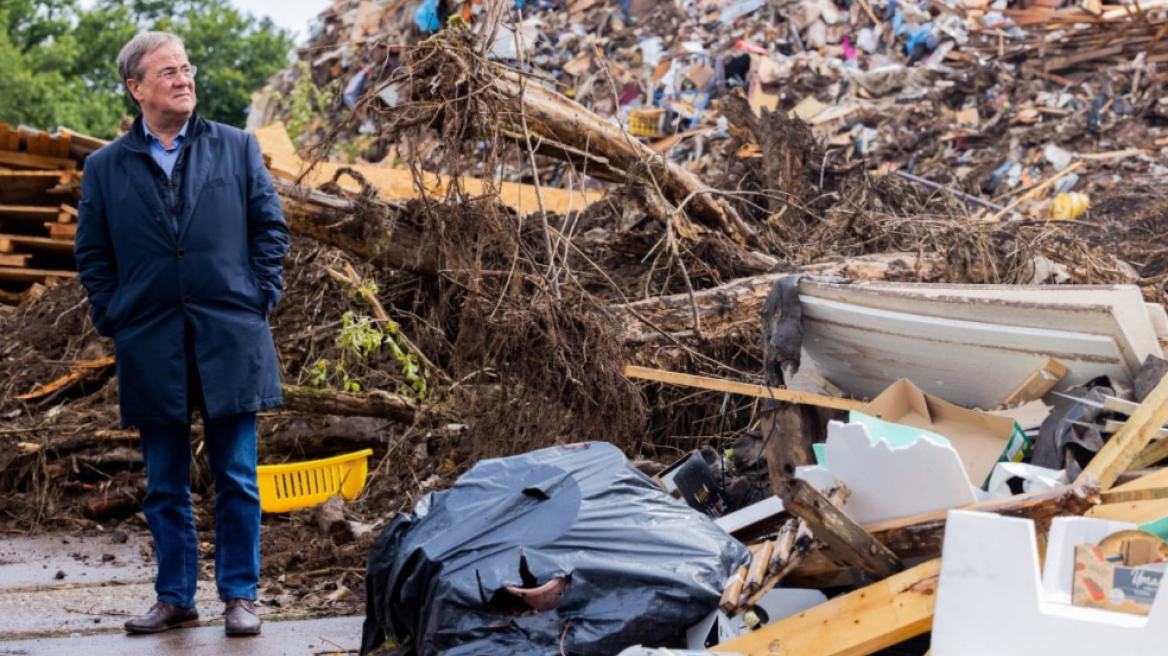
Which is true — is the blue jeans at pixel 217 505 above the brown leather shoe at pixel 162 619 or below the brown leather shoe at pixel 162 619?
above

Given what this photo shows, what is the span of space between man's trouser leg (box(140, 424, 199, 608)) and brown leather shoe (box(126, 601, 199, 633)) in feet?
0.07

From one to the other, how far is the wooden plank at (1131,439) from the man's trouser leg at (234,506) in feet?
8.05

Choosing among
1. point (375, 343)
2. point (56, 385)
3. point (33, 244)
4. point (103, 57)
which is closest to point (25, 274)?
point (33, 244)

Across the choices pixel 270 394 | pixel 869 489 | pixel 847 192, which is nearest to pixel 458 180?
pixel 270 394

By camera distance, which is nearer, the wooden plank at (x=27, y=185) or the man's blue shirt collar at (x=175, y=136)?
the man's blue shirt collar at (x=175, y=136)

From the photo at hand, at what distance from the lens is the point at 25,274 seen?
8453mm

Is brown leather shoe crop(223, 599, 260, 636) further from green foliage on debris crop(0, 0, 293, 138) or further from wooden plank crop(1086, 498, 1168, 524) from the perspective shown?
green foliage on debris crop(0, 0, 293, 138)

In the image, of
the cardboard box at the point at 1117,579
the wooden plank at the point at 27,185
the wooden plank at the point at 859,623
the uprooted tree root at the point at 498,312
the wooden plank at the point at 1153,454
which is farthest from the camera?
the wooden plank at the point at 27,185

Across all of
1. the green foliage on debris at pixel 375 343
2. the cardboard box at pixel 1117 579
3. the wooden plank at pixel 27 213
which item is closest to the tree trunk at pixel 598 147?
the green foliage on debris at pixel 375 343

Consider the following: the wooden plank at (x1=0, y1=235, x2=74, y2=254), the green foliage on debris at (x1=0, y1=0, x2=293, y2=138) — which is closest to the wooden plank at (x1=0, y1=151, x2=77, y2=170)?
the wooden plank at (x1=0, y1=235, x2=74, y2=254)

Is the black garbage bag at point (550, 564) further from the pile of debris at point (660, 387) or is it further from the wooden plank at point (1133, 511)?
the wooden plank at point (1133, 511)

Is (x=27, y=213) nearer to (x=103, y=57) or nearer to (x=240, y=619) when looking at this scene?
(x=240, y=619)

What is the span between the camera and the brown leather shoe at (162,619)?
3.69m

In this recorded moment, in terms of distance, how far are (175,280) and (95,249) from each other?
1.04 ft
